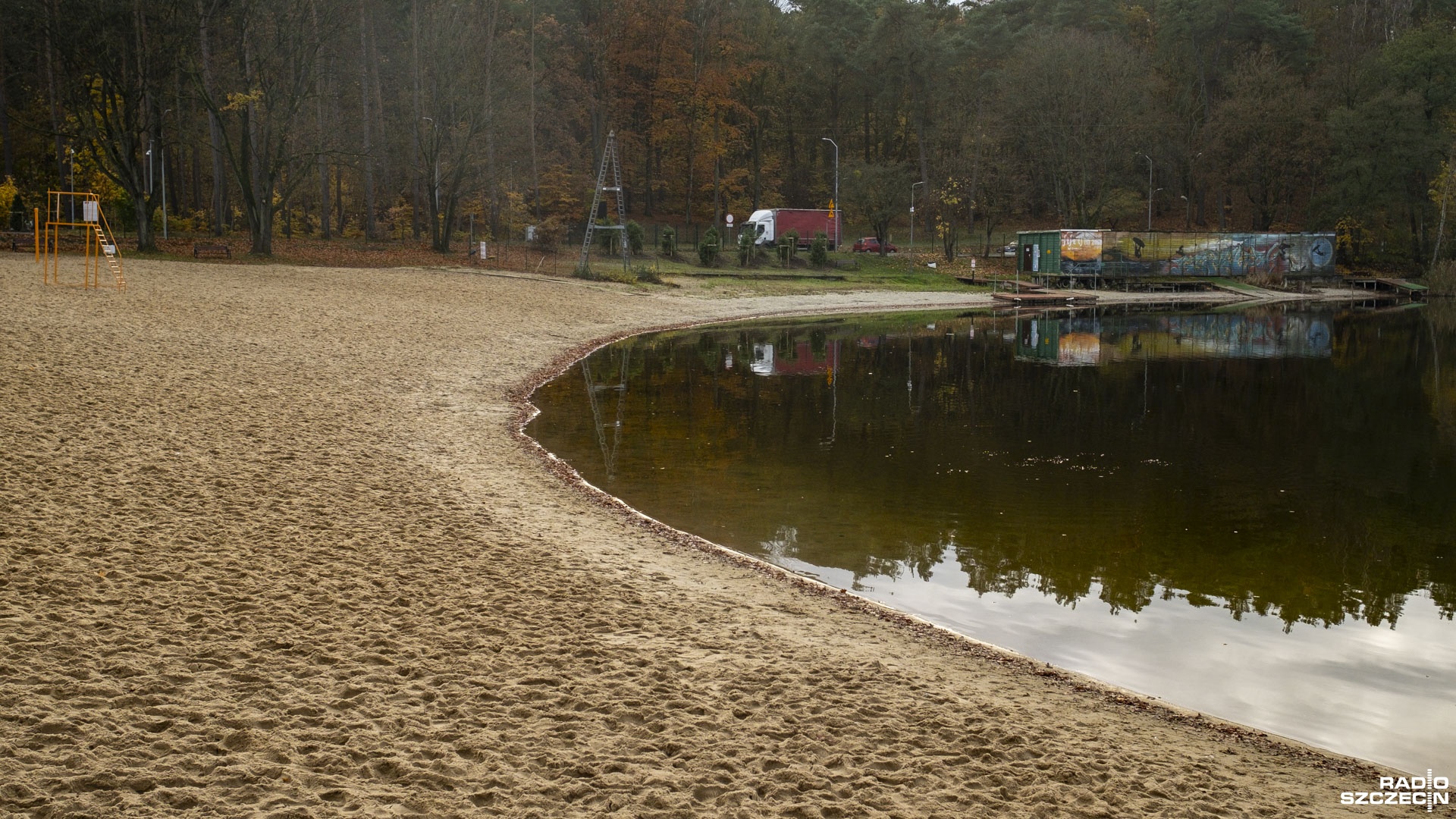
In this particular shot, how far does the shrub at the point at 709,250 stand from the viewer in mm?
59344

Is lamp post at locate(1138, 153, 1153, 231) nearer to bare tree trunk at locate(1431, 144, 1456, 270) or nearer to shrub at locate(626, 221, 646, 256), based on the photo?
bare tree trunk at locate(1431, 144, 1456, 270)

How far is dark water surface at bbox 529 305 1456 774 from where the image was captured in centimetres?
895

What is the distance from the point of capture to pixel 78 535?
9305mm

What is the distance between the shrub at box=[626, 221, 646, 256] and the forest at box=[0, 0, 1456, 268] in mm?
4353

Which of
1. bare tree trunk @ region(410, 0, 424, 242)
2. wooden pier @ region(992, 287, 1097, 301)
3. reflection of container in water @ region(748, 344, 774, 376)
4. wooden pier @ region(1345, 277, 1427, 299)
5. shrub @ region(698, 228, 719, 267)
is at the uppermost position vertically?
bare tree trunk @ region(410, 0, 424, 242)

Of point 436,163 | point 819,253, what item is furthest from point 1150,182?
point 436,163

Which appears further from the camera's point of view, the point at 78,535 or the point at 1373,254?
the point at 1373,254

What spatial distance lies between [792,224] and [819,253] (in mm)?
5916

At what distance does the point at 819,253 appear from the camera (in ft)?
208

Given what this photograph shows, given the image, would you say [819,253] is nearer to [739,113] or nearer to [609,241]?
[609,241]

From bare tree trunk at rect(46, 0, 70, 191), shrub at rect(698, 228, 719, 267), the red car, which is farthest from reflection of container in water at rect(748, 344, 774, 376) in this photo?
the red car

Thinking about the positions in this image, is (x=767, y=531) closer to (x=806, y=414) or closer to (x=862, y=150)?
(x=806, y=414)

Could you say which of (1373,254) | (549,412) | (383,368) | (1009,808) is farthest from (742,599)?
(1373,254)

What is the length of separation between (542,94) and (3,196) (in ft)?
116
